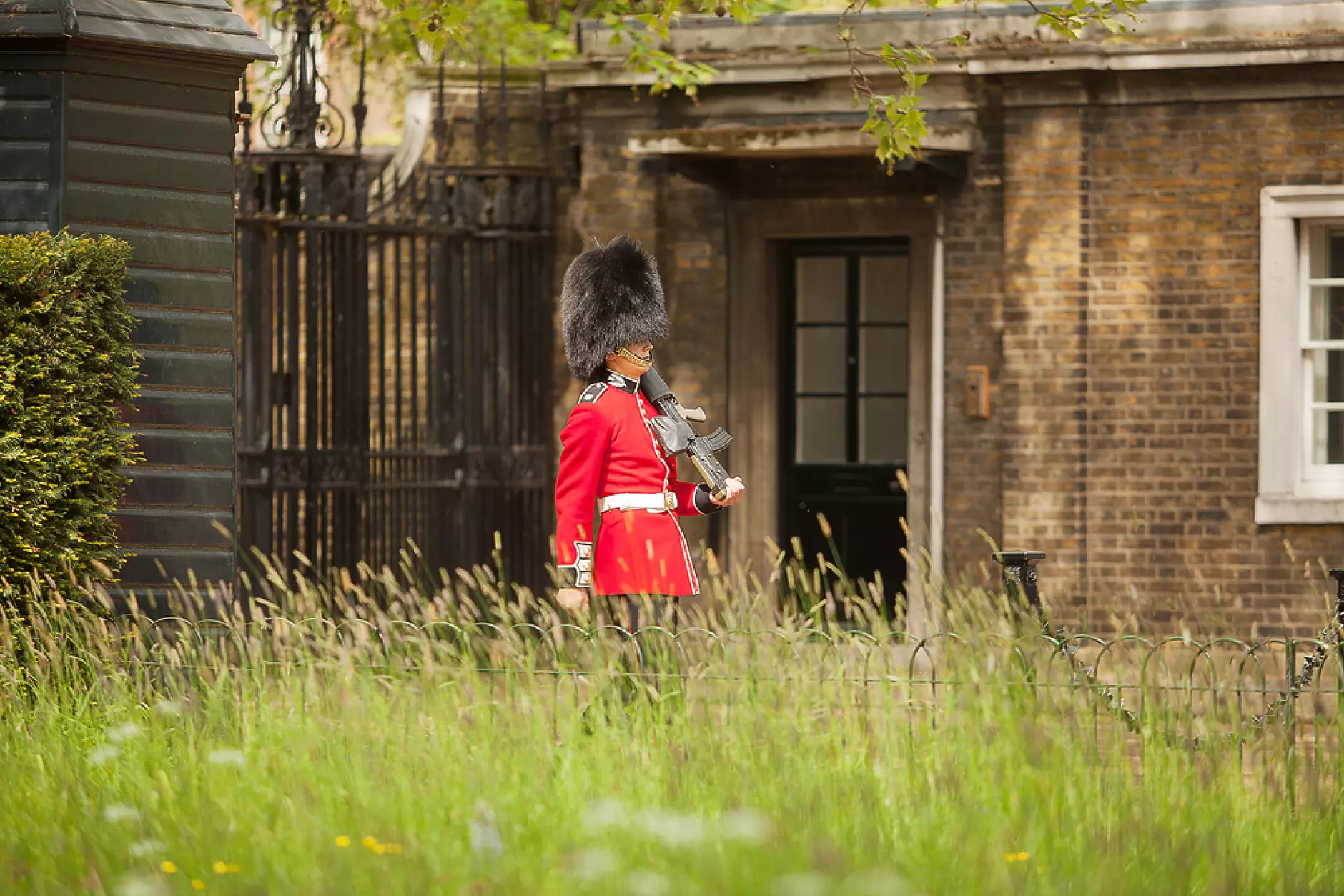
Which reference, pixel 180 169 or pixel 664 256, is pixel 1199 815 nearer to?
pixel 180 169

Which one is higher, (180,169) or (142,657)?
(180,169)

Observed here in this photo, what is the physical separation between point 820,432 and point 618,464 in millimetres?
5771

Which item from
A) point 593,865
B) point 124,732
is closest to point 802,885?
point 593,865

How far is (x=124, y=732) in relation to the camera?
539 cm

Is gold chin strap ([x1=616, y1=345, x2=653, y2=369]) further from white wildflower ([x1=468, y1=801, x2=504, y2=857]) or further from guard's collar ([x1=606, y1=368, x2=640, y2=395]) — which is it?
white wildflower ([x1=468, y1=801, x2=504, y2=857])

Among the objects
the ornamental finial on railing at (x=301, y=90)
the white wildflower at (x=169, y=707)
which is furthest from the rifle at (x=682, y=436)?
the ornamental finial on railing at (x=301, y=90)

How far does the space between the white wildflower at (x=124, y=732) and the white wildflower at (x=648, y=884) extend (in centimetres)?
181

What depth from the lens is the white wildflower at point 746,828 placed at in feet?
13.8

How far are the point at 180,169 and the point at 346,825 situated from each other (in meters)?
3.88

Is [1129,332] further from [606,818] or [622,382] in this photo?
[606,818]

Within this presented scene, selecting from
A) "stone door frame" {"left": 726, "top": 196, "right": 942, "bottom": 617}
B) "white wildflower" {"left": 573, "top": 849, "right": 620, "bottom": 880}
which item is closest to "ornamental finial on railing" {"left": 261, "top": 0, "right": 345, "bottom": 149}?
"stone door frame" {"left": 726, "top": 196, "right": 942, "bottom": 617}

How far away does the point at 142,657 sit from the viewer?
5.85 meters

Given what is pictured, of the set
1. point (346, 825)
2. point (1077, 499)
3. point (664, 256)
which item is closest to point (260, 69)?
point (664, 256)

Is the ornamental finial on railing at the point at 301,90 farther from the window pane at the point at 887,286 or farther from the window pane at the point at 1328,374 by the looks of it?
the window pane at the point at 1328,374
